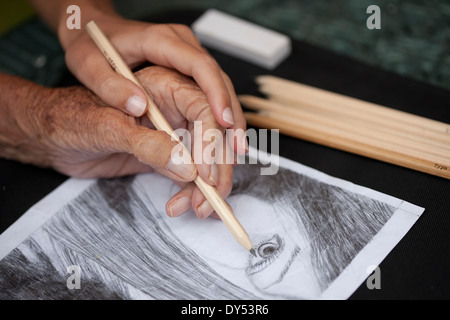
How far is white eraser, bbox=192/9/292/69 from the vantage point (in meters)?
0.86

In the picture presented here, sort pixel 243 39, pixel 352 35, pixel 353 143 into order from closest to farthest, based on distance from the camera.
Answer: pixel 353 143 < pixel 243 39 < pixel 352 35

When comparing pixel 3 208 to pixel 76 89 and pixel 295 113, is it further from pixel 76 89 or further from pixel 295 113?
pixel 295 113

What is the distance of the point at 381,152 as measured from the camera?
2.23ft

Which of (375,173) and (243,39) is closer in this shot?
(375,173)

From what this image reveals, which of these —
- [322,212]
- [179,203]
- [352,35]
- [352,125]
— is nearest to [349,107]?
[352,125]

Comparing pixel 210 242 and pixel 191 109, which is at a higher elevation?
pixel 191 109

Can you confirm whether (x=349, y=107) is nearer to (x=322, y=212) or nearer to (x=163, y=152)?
(x=322, y=212)

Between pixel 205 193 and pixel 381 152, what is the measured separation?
0.24 meters

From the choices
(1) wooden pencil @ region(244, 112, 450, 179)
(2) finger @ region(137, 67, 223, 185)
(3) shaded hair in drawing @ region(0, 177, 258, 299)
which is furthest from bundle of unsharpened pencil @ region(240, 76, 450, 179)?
(3) shaded hair in drawing @ region(0, 177, 258, 299)

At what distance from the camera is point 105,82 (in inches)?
26.5

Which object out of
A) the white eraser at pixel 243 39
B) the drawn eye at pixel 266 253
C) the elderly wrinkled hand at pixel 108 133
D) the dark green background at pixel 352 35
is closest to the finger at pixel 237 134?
the elderly wrinkled hand at pixel 108 133

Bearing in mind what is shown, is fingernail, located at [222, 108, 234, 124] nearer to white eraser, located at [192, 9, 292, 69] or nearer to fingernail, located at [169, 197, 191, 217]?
fingernail, located at [169, 197, 191, 217]

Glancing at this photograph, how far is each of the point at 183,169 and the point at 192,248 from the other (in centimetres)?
10
